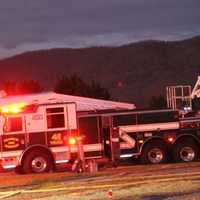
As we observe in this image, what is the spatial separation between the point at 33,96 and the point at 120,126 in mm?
8559

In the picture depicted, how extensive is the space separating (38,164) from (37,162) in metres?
0.08

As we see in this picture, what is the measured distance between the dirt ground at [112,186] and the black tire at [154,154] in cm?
418

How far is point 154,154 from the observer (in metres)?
28.2

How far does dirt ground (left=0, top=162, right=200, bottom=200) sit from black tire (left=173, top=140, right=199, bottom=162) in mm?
4566

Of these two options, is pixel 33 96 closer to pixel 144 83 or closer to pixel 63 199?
pixel 63 199

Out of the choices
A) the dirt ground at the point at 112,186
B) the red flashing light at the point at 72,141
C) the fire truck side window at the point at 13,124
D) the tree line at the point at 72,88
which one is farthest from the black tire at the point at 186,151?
the tree line at the point at 72,88

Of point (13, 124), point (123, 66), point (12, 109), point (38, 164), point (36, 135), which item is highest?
point (123, 66)

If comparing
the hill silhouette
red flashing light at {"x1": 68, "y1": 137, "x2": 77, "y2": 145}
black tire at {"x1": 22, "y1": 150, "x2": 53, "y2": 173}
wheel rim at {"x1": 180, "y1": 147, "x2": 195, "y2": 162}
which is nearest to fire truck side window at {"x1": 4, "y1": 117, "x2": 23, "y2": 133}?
black tire at {"x1": 22, "y1": 150, "x2": 53, "y2": 173}

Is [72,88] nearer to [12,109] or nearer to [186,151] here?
[186,151]

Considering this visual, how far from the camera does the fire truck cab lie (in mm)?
26250

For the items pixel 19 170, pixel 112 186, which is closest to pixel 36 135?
pixel 19 170

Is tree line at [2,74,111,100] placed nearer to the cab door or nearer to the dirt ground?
the cab door

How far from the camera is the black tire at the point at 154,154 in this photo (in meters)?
28.1

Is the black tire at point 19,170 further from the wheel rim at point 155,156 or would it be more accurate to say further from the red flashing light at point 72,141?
the wheel rim at point 155,156
